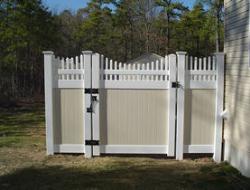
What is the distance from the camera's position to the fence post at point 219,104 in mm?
5914

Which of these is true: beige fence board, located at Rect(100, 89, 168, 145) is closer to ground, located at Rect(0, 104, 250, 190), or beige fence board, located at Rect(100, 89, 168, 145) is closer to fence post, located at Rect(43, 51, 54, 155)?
ground, located at Rect(0, 104, 250, 190)

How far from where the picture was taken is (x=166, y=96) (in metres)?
6.02

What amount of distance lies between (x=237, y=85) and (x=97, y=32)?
20.3m

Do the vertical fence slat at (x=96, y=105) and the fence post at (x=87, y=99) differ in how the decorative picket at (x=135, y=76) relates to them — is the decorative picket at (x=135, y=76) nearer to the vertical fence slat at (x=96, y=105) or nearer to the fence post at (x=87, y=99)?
the vertical fence slat at (x=96, y=105)

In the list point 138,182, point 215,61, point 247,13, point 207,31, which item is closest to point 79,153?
point 138,182

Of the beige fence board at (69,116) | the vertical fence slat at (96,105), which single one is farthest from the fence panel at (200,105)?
the beige fence board at (69,116)

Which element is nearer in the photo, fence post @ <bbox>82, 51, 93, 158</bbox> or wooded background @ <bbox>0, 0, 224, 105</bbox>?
fence post @ <bbox>82, 51, 93, 158</bbox>

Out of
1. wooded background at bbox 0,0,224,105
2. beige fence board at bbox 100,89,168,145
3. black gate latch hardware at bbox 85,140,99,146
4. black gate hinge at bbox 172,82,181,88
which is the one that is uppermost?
wooded background at bbox 0,0,224,105

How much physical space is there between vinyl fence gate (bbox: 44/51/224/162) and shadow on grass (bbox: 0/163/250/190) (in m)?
0.60

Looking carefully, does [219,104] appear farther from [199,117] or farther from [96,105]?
[96,105]

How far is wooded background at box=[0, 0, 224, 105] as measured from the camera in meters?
17.8

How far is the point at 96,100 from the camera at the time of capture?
602 centimetres

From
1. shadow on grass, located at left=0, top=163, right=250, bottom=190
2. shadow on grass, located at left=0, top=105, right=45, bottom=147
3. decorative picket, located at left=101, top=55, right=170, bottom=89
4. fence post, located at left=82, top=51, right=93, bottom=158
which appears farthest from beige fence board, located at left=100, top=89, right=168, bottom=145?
shadow on grass, located at left=0, top=105, right=45, bottom=147

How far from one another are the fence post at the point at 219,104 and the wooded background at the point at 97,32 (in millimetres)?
13174
